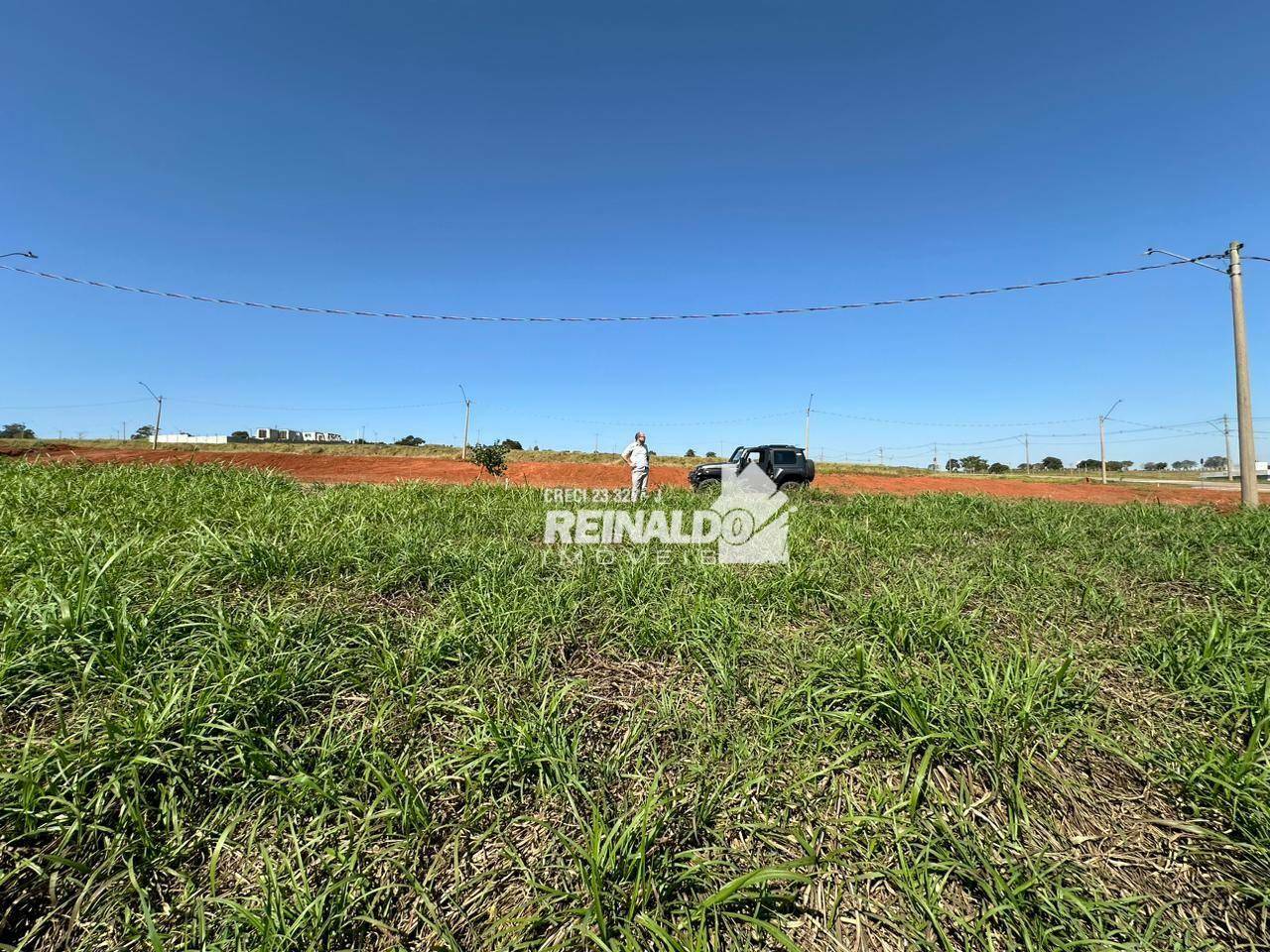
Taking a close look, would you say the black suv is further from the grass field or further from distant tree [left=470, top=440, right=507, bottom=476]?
the grass field

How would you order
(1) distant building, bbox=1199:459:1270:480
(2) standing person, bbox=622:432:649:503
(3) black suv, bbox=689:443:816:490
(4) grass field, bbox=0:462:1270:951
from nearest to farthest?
(4) grass field, bbox=0:462:1270:951
(2) standing person, bbox=622:432:649:503
(3) black suv, bbox=689:443:816:490
(1) distant building, bbox=1199:459:1270:480

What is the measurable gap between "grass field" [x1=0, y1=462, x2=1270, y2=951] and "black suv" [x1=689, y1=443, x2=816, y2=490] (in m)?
9.99

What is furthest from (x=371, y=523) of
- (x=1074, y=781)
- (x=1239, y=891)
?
(x=1239, y=891)

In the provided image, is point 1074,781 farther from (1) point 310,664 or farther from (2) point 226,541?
(2) point 226,541

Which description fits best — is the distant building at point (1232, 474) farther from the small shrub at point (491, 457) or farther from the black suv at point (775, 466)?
the small shrub at point (491, 457)

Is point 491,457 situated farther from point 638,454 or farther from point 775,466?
point 775,466

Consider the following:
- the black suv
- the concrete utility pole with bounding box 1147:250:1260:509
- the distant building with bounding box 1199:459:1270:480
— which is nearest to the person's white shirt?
the black suv

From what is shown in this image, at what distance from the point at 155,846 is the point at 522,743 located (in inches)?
47.9

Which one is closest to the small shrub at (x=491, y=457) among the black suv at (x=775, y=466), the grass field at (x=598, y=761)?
the black suv at (x=775, y=466)

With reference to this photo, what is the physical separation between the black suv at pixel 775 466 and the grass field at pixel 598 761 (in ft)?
32.8

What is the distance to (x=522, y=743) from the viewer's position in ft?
6.46

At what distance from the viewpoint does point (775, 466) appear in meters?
13.6

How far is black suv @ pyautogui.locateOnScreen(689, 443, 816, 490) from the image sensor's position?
13477 mm

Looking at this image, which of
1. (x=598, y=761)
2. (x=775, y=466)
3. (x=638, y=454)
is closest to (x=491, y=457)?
(x=638, y=454)
